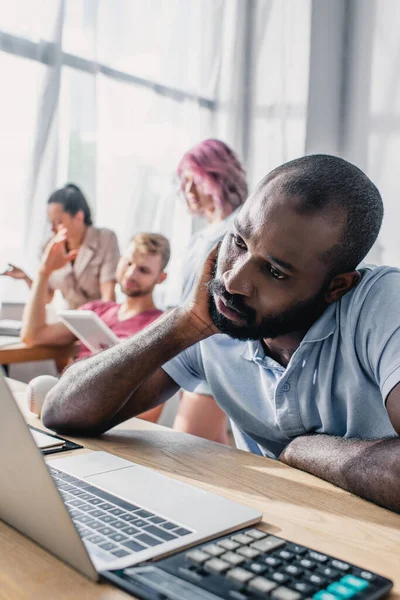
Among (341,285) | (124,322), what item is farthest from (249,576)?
(124,322)

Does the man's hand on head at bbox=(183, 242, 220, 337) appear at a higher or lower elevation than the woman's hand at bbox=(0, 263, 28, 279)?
higher

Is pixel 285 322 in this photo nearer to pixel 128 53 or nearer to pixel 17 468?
pixel 17 468

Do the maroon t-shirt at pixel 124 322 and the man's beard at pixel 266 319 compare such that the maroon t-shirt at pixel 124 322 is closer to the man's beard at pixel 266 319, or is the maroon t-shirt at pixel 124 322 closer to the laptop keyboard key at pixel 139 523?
the man's beard at pixel 266 319

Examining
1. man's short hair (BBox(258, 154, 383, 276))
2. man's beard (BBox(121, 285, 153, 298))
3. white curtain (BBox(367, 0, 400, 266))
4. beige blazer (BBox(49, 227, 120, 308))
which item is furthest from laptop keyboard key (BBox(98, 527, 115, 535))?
white curtain (BBox(367, 0, 400, 266))

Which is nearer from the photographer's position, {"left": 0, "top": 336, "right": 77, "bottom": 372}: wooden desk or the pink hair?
{"left": 0, "top": 336, "right": 77, "bottom": 372}: wooden desk

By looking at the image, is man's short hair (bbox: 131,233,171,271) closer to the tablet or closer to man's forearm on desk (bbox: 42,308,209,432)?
the tablet

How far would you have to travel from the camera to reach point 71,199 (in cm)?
309

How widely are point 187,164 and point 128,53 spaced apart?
116 centimetres

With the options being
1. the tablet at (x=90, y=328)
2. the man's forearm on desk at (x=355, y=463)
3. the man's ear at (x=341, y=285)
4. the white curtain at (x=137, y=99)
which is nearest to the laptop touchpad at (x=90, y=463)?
the man's forearm on desk at (x=355, y=463)

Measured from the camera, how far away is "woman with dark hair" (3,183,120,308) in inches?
121

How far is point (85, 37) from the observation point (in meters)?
3.25

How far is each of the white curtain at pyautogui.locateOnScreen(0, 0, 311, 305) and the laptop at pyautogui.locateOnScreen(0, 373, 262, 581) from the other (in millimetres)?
2271

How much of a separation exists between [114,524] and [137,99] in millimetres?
3143

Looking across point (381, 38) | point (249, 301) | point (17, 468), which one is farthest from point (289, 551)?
point (381, 38)
